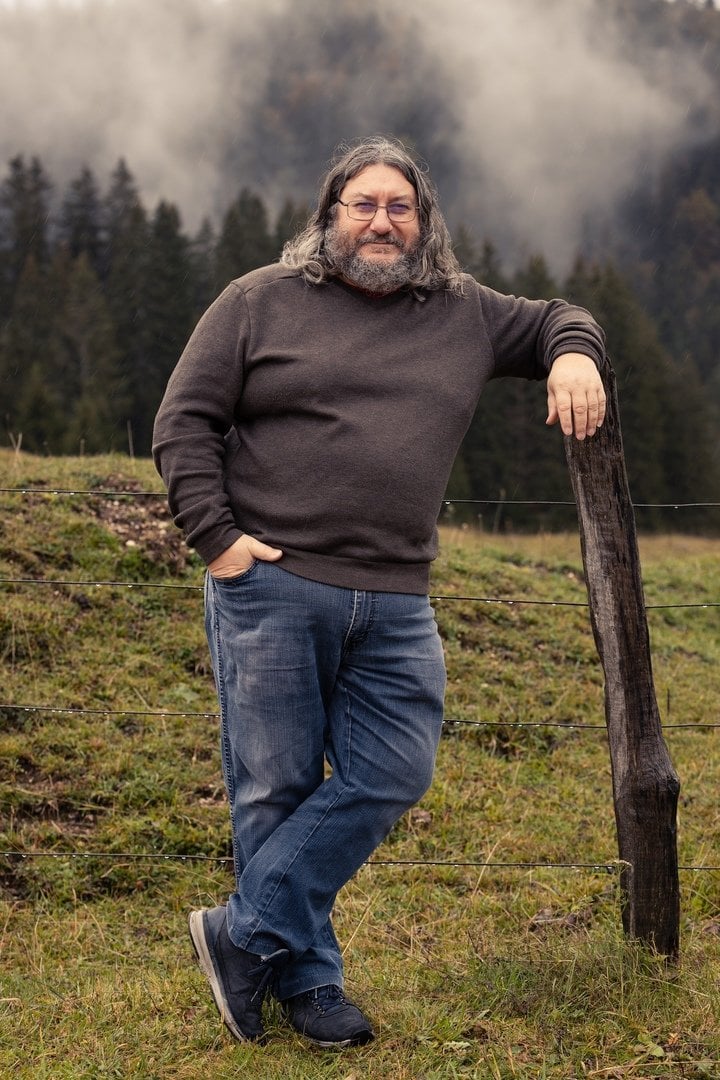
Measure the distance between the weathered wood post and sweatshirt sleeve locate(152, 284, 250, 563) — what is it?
3.43ft

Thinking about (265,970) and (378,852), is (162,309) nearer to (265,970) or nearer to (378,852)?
(378,852)

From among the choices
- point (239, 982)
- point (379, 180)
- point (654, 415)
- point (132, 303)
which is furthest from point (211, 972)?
point (132, 303)

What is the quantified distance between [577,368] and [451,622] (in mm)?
4477

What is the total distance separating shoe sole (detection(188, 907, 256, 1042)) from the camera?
3002 millimetres

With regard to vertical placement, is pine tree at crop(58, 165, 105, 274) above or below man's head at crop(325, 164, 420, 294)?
above

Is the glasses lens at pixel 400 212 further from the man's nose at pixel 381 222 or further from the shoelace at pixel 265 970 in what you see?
the shoelace at pixel 265 970

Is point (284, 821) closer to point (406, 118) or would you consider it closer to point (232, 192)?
point (232, 192)

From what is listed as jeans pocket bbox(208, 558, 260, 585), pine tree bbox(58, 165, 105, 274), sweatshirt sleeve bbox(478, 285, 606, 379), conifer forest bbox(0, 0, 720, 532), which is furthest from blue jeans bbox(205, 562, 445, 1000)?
pine tree bbox(58, 165, 105, 274)

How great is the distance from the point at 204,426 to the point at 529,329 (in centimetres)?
98

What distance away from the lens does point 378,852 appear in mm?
4977

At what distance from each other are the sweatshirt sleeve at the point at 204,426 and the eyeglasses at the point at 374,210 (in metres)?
0.41

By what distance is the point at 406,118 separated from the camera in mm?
187500

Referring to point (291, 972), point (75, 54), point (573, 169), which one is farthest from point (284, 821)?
point (75, 54)

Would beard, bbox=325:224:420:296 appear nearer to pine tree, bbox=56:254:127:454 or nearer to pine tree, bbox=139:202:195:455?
pine tree, bbox=56:254:127:454
